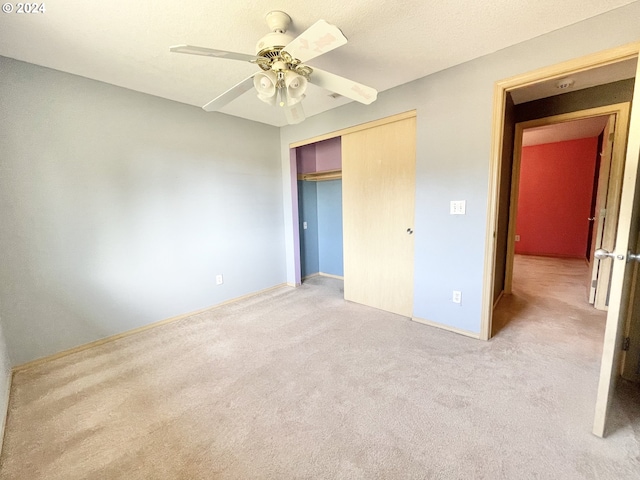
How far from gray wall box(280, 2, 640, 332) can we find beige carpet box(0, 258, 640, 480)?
45cm

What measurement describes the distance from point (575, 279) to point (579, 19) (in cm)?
381

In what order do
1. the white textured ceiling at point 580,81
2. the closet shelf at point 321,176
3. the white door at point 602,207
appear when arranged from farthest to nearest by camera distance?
1. the closet shelf at point 321,176
2. the white door at point 602,207
3. the white textured ceiling at point 580,81

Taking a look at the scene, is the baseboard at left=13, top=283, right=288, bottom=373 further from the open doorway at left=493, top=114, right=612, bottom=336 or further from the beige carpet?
the open doorway at left=493, top=114, right=612, bottom=336

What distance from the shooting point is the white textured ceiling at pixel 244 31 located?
1482 millimetres

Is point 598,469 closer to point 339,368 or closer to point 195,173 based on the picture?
point 339,368

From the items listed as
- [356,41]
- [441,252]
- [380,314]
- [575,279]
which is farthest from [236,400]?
[575,279]

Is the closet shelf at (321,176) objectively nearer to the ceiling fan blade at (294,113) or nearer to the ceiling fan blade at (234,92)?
Answer: the ceiling fan blade at (294,113)

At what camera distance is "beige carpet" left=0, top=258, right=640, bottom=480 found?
1228 millimetres

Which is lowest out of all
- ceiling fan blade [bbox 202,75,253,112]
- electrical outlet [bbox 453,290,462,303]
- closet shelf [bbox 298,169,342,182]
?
electrical outlet [bbox 453,290,462,303]

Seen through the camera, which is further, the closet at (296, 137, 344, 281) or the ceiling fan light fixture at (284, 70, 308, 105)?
the closet at (296, 137, 344, 281)

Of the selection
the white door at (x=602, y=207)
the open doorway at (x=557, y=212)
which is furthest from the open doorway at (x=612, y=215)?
the open doorway at (x=557, y=212)

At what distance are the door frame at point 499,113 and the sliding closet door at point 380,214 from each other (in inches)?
27.2

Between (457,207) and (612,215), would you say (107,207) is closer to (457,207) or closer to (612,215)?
(457,207)

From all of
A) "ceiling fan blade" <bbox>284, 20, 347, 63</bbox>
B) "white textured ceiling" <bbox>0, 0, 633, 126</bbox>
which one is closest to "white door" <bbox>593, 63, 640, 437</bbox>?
"white textured ceiling" <bbox>0, 0, 633, 126</bbox>
